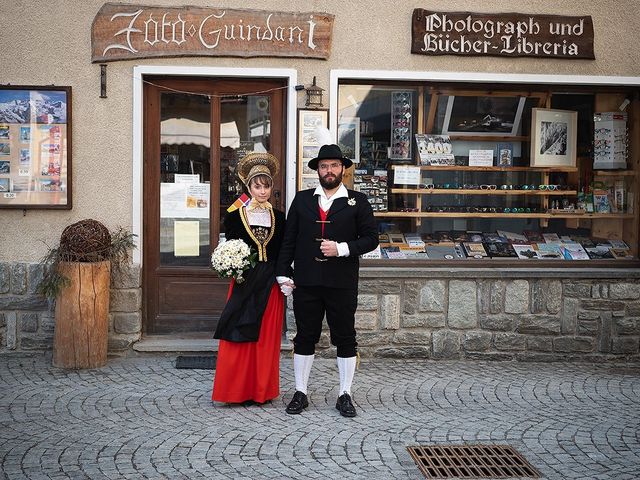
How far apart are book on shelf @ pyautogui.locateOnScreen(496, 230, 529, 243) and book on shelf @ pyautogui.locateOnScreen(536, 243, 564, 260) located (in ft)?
0.54

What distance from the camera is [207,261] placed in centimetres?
824

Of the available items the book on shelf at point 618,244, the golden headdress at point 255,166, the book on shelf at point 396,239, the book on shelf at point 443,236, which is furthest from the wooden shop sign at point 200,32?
the book on shelf at point 618,244

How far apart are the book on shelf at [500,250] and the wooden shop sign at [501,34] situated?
195 cm

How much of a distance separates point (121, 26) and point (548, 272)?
4.88 meters

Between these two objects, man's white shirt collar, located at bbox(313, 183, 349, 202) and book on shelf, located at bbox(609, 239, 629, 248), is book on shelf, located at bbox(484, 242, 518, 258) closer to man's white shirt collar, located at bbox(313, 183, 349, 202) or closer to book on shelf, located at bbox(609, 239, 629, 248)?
book on shelf, located at bbox(609, 239, 629, 248)

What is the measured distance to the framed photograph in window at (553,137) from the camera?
848 centimetres

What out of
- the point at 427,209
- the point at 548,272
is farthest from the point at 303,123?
the point at 548,272

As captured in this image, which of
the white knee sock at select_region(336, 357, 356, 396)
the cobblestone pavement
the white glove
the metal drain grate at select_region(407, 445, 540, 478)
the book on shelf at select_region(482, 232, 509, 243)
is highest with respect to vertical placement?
the book on shelf at select_region(482, 232, 509, 243)

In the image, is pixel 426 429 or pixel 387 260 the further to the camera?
pixel 387 260

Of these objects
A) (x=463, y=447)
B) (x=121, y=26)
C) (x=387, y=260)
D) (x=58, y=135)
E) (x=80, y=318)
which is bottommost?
(x=463, y=447)

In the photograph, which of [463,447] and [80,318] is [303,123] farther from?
[463,447]

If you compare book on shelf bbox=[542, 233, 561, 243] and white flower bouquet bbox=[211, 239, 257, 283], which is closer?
white flower bouquet bbox=[211, 239, 257, 283]

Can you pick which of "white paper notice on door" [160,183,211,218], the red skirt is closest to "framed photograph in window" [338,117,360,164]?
"white paper notice on door" [160,183,211,218]

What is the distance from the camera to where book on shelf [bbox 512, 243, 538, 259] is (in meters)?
8.38
